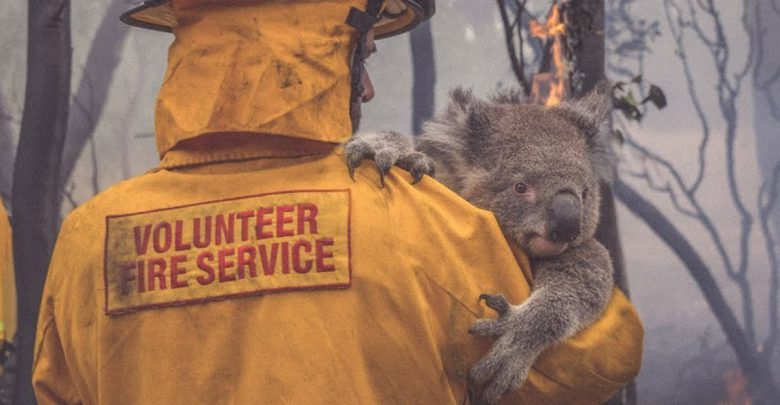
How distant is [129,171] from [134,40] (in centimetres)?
54

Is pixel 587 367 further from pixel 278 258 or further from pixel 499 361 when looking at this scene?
pixel 278 258

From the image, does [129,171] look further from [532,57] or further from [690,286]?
[690,286]

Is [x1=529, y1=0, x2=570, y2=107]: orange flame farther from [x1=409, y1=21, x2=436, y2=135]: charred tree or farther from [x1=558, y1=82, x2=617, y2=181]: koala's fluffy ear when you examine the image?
[x1=558, y1=82, x2=617, y2=181]: koala's fluffy ear

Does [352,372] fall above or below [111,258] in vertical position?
below

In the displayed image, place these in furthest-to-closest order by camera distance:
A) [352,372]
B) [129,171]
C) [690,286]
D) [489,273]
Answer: [129,171] → [690,286] → [489,273] → [352,372]

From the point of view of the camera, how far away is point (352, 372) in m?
1.29

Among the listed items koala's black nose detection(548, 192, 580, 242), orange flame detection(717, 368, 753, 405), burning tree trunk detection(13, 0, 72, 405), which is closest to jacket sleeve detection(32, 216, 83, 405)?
koala's black nose detection(548, 192, 580, 242)

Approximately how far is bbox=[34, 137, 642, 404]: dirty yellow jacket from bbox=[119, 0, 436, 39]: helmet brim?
34 cm

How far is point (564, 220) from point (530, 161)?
0.20m

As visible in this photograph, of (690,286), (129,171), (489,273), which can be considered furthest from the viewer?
(129,171)

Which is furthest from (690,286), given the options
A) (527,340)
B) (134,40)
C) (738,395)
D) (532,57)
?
(134,40)

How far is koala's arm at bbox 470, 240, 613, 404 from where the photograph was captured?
4.56 ft

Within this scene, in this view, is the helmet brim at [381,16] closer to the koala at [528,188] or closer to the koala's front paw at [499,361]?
the koala at [528,188]

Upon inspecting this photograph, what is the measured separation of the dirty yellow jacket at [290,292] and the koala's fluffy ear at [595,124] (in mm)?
501
